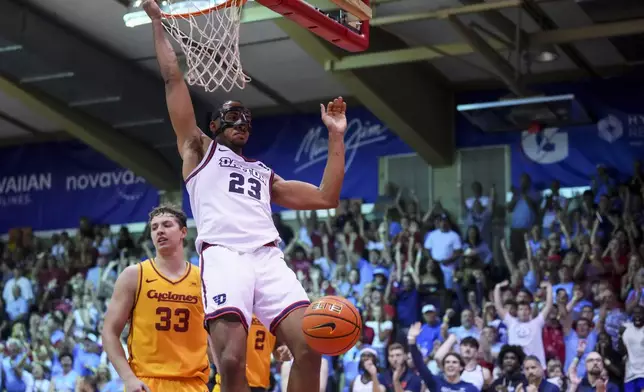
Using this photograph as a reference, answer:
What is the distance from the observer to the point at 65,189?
20578mm

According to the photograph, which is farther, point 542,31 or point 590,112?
point 590,112

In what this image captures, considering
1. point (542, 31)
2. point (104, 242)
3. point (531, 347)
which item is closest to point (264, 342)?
point (531, 347)

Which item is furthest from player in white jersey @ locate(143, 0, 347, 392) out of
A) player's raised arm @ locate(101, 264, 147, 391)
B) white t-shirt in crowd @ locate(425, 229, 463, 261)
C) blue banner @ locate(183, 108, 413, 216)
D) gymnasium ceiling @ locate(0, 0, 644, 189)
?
blue banner @ locate(183, 108, 413, 216)

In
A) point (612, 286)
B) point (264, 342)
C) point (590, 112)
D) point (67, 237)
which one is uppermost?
point (590, 112)

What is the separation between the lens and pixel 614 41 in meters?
14.9

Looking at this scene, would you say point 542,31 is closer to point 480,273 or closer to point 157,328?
point 480,273

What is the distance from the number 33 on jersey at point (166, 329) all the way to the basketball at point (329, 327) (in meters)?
1.51

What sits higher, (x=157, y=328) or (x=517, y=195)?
(x=517, y=195)

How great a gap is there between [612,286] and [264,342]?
606cm

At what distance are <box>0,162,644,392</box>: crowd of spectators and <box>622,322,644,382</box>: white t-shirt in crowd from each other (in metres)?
0.02

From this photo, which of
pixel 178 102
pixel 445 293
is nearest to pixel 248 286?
pixel 178 102

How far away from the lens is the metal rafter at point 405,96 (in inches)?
583

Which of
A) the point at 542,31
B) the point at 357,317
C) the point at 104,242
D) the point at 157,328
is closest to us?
the point at 357,317

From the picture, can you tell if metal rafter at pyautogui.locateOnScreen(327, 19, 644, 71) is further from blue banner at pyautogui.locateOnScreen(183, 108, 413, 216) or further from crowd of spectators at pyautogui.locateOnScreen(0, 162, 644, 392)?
blue banner at pyautogui.locateOnScreen(183, 108, 413, 216)
